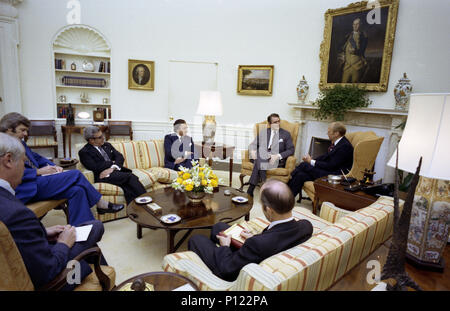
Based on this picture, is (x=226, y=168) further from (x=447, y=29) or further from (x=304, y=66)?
(x=447, y=29)

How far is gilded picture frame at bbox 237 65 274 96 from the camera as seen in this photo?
6438mm

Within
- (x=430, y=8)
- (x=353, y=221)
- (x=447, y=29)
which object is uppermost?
(x=430, y=8)

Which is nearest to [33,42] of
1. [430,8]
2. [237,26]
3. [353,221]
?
[237,26]

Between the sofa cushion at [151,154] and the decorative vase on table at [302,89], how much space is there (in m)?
3.18

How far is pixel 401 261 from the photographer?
1.08 metres

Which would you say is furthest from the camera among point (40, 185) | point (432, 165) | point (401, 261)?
point (40, 185)

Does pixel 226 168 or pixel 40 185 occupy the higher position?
pixel 40 185

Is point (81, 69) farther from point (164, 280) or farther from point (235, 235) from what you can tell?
point (164, 280)

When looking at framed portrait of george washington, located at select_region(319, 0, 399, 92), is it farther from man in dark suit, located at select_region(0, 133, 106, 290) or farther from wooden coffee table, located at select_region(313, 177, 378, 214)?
man in dark suit, located at select_region(0, 133, 106, 290)

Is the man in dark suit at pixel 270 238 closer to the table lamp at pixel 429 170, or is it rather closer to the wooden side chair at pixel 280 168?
the table lamp at pixel 429 170

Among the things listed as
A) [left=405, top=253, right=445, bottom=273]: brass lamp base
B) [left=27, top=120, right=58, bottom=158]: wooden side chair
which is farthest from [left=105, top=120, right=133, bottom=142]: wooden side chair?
[left=405, top=253, right=445, bottom=273]: brass lamp base

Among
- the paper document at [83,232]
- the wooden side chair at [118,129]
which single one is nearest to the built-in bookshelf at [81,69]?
the wooden side chair at [118,129]

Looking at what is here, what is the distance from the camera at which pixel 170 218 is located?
264 cm
